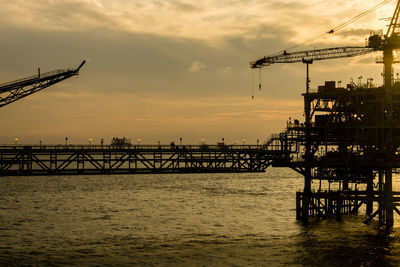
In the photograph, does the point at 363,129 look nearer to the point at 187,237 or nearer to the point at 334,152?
the point at 334,152

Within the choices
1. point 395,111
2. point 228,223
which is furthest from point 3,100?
point 395,111

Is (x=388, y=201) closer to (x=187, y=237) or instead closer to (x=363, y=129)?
(x=363, y=129)

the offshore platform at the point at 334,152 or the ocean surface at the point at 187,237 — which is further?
the offshore platform at the point at 334,152

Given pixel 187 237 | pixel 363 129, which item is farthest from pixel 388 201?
pixel 187 237

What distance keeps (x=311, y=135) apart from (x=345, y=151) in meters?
5.50

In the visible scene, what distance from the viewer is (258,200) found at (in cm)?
10400

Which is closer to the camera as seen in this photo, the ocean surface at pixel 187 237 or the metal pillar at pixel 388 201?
the ocean surface at pixel 187 237

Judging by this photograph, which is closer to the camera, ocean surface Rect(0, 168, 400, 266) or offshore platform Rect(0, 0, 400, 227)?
ocean surface Rect(0, 168, 400, 266)

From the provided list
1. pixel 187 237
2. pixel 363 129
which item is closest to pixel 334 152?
pixel 363 129

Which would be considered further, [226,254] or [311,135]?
[311,135]

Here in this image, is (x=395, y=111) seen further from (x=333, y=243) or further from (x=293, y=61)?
(x=293, y=61)

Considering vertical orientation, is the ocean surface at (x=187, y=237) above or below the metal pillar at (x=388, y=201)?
below

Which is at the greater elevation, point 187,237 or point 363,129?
point 363,129

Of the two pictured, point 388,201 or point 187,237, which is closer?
point 187,237
